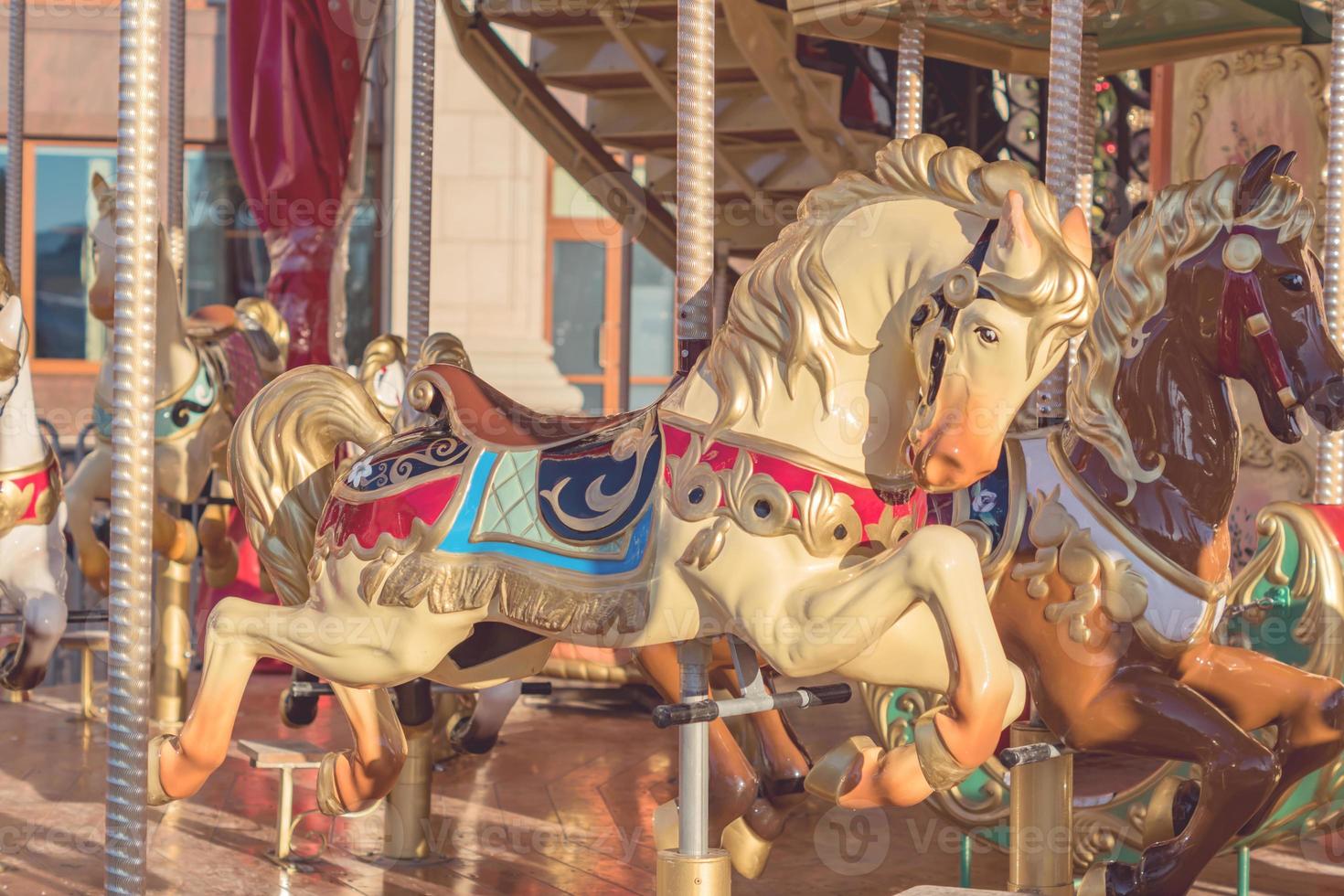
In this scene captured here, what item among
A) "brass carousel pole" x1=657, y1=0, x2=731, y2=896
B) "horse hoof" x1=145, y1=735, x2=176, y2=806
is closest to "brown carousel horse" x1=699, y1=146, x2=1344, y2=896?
"brass carousel pole" x1=657, y1=0, x2=731, y2=896

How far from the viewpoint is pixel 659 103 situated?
6.76m

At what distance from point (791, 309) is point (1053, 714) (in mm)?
1172

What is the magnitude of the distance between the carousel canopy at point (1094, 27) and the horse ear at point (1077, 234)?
167cm

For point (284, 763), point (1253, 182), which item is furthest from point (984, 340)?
point (284, 763)

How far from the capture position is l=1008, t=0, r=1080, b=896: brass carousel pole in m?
3.32

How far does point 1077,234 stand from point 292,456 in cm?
164

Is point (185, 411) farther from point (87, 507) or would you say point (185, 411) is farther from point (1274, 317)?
point (1274, 317)

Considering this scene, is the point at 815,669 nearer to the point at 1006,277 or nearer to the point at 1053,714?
the point at 1006,277

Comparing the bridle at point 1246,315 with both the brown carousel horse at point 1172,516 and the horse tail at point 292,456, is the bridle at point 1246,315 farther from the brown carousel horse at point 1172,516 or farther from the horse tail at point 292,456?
the horse tail at point 292,456

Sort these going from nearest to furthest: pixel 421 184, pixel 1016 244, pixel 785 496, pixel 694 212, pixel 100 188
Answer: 1. pixel 1016 244
2. pixel 785 496
3. pixel 694 212
4. pixel 421 184
5. pixel 100 188

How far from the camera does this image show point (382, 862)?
4102 mm

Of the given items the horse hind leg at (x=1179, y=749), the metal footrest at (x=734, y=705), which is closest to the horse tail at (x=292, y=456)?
the metal footrest at (x=734, y=705)

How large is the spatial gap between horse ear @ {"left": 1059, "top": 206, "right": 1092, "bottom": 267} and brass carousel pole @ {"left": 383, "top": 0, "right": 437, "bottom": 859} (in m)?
1.90

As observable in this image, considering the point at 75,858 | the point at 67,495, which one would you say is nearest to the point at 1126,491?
the point at 75,858
